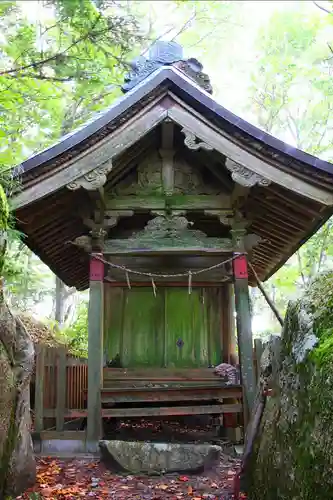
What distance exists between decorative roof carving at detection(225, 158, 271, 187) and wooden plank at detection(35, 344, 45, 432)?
3.77 m

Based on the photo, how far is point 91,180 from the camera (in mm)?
6836

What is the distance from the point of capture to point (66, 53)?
521cm

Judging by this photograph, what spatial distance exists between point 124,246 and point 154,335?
7.50ft

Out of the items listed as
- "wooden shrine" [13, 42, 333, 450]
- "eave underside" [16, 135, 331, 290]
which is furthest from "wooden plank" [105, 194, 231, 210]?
"eave underside" [16, 135, 331, 290]

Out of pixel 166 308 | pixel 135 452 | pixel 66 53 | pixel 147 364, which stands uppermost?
pixel 66 53

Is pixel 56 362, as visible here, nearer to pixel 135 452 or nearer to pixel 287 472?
pixel 135 452

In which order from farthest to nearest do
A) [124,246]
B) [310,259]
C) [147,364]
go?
1. [310,259]
2. [147,364]
3. [124,246]

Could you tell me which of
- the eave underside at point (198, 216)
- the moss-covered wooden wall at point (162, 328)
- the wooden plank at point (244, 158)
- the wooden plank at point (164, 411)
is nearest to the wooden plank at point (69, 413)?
the wooden plank at point (164, 411)

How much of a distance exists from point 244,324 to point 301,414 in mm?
3758

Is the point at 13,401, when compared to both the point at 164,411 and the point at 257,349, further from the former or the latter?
the point at 257,349

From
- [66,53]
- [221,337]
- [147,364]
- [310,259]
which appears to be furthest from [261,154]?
[310,259]

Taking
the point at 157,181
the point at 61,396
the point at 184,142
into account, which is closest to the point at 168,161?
the point at 157,181

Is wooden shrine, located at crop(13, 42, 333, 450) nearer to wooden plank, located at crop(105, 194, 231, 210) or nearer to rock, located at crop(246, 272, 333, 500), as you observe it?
wooden plank, located at crop(105, 194, 231, 210)

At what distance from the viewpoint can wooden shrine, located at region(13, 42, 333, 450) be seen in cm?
684
